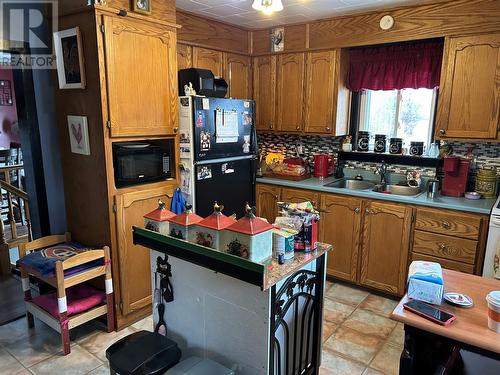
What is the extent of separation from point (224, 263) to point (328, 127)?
2.48 meters

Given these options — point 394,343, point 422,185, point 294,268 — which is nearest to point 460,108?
point 422,185

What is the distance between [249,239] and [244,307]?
1.15 ft

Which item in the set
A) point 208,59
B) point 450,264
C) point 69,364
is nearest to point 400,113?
point 450,264

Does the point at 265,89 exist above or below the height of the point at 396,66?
below

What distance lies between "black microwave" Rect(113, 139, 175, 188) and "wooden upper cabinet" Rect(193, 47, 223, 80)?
3.30ft

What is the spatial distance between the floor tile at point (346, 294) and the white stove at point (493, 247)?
1.00 meters

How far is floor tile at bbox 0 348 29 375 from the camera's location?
7.23 feet

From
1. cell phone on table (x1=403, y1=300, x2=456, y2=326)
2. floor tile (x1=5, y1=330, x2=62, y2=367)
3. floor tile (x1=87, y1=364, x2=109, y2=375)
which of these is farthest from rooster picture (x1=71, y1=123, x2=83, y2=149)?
cell phone on table (x1=403, y1=300, x2=456, y2=326)

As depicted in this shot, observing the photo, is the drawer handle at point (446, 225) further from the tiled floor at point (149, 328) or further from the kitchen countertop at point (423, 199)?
the tiled floor at point (149, 328)

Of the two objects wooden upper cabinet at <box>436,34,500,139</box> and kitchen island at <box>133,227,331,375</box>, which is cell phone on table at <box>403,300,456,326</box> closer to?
kitchen island at <box>133,227,331,375</box>

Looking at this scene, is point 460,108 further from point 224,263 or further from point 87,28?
point 87,28

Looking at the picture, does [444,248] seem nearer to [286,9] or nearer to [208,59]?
[286,9]

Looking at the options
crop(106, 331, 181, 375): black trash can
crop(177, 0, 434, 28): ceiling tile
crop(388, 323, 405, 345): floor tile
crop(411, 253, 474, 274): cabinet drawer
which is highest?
crop(177, 0, 434, 28): ceiling tile

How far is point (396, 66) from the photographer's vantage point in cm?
339
